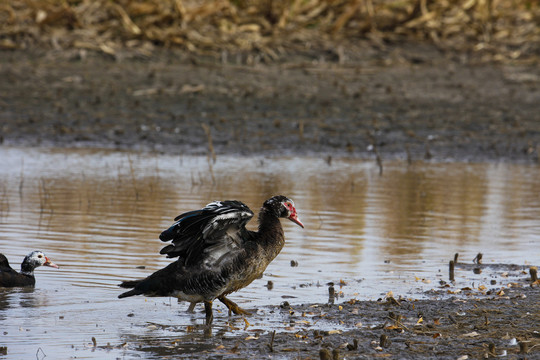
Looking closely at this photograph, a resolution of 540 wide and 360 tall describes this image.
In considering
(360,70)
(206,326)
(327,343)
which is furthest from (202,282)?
(360,70)

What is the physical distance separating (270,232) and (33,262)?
7.97 ft

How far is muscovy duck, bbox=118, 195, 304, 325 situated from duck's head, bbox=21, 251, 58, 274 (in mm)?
1458

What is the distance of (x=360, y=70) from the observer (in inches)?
784

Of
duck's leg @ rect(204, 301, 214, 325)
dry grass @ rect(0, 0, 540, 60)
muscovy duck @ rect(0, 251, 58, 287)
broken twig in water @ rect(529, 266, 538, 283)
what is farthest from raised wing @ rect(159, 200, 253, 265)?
dry grass @ rect(0, 0, 540, 60)

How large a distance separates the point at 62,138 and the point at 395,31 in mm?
8348

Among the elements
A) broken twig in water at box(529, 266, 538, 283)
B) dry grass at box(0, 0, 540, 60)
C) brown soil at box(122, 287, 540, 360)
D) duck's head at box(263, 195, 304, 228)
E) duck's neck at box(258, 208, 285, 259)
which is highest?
dry grass at box(0, 0, 540, 60)

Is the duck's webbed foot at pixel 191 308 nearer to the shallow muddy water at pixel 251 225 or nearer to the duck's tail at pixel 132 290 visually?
the shallow muddy water at pixel 251 225

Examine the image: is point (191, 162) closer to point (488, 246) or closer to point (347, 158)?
point (347, 158)

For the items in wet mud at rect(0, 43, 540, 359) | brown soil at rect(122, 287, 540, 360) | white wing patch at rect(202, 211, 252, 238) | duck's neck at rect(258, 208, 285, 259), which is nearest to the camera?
brown soil at rect(122, 287, 540, 360)

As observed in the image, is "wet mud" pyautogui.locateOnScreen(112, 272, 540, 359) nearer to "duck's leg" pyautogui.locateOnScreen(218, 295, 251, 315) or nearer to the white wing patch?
"duck's leg" pyautogui.locateOnScreen(218, 295, 251, 315)

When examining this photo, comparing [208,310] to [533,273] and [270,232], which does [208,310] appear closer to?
[270,232]

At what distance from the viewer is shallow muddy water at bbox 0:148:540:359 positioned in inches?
301

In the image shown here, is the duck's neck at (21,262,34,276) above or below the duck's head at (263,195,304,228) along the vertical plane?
below

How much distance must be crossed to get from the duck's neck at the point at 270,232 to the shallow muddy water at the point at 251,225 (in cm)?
52
